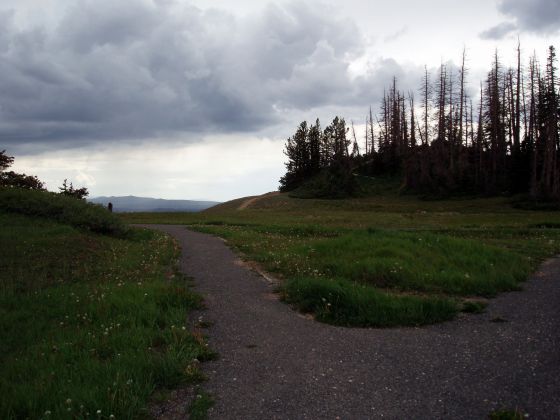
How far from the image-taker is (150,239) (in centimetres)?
2083

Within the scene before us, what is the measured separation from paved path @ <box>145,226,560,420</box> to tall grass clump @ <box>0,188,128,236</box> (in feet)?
41.8

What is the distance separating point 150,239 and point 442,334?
16.6m

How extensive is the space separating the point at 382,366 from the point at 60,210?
58.8ft

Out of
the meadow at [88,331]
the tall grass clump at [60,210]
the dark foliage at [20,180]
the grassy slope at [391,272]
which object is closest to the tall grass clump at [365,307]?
the grassy slope at [391,272]

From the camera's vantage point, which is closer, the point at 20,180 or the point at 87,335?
the point at 87,335

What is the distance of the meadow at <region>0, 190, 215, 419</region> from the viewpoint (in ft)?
15.0

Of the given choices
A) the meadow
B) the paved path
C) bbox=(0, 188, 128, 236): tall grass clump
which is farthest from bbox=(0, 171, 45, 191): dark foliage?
the paved path

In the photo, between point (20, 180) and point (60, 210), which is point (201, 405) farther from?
point (20, 180)

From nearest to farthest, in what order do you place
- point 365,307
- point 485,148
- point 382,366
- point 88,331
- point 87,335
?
point 382,366
point 87,335
point 88,331
point 365,307
point 485,148

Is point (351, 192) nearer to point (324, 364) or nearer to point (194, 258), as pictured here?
point (194, 258)

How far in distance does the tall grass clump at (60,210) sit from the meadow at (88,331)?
3.52 meters

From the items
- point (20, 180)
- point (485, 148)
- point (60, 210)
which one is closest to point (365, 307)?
point (60, 210)

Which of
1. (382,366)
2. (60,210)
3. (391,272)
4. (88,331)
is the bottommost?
(382,366)

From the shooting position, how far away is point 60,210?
19.3 m
